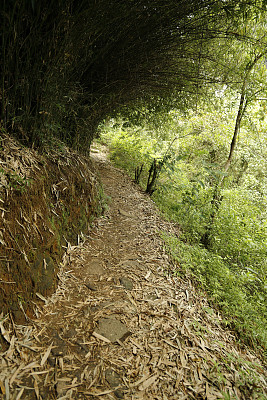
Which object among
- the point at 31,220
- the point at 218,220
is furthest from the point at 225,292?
the point at 31,220

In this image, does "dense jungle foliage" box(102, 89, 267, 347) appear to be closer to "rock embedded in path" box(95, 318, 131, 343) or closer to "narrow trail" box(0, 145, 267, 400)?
"narrow trail" box(0, 145, 267, 400)

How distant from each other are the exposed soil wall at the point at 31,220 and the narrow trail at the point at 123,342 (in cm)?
15

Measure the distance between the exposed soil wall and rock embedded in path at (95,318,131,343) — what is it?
493 mm

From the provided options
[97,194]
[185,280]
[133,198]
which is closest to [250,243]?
[185,280]

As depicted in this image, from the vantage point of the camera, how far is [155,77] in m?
3.18

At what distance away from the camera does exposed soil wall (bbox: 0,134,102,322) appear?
56.7 inches

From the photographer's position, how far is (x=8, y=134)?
68.4 inches

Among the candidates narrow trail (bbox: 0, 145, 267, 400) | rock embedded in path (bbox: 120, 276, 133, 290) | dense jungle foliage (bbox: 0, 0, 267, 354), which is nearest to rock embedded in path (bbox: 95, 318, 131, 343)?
narrow trail (bbox: 0, 145, 267, 400)

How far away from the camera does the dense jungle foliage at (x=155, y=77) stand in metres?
1.65

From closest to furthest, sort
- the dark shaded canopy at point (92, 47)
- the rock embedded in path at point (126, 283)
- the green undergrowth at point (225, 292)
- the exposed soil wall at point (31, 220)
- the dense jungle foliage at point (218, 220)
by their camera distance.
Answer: the exposed soil wall at point (31, 220), the dark shaded canopy at point (92, 47), the rock embedded in path at point (126, 283), the green undergrowth at point (225, 292), the dense jungle foliage at point (218, 220)

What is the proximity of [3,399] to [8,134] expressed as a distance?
5.40 feet

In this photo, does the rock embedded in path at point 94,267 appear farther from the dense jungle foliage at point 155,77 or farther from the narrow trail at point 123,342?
the dense jungle foliage at point 155,77

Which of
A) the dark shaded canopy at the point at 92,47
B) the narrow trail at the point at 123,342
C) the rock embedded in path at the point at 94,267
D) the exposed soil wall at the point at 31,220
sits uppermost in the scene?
the dark shaded canopy at the point at 92,47

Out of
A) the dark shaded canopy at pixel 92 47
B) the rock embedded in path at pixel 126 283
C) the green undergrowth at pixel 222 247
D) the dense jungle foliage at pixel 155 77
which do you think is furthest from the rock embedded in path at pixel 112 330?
the dark shaded canopy at pixel 92 47
